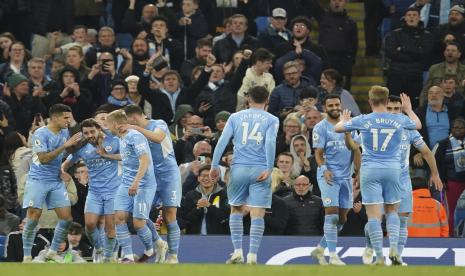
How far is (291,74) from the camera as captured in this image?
82.8 feet

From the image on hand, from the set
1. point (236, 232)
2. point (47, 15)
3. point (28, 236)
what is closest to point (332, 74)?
point (47, 15)

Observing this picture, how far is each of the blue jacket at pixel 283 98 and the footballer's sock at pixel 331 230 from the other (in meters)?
5.12

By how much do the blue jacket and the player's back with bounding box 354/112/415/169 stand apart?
607 cm

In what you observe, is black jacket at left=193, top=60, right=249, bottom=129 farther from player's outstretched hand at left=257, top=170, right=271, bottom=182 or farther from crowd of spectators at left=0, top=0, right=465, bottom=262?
player's outstretched hand at left=257, top=170, right=271, bottom=182

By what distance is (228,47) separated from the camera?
89.1 feet

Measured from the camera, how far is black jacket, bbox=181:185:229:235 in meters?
22.9

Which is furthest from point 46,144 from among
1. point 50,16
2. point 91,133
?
point 50,16

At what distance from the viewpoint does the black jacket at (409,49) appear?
26.9m

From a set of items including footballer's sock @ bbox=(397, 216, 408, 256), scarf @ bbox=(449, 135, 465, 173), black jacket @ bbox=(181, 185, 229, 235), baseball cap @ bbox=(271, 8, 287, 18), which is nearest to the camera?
footballer's sock @ bbox=(397, 216, 408, 256)

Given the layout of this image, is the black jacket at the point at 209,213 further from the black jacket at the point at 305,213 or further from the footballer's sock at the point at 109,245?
the footballer's sock at the point at 109,245

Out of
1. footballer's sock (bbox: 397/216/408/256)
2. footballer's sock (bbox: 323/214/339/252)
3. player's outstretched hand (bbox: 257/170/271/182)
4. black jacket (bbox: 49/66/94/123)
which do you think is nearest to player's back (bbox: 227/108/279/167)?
player's outstretched hand (bbox: 257/170/271/182)

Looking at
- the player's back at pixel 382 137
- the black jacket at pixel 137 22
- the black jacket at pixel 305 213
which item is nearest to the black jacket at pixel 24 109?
the black jacket at pixel 137 22

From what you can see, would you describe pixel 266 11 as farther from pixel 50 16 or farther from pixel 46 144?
pixel 46 144

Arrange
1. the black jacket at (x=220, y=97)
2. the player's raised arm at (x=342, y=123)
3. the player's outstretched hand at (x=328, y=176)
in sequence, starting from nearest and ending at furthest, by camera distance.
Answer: the player's raised arm at (x=342, y=123), the player's outstretched hand at (x=328, y=176), the black jacket at (x=220, y=97)
